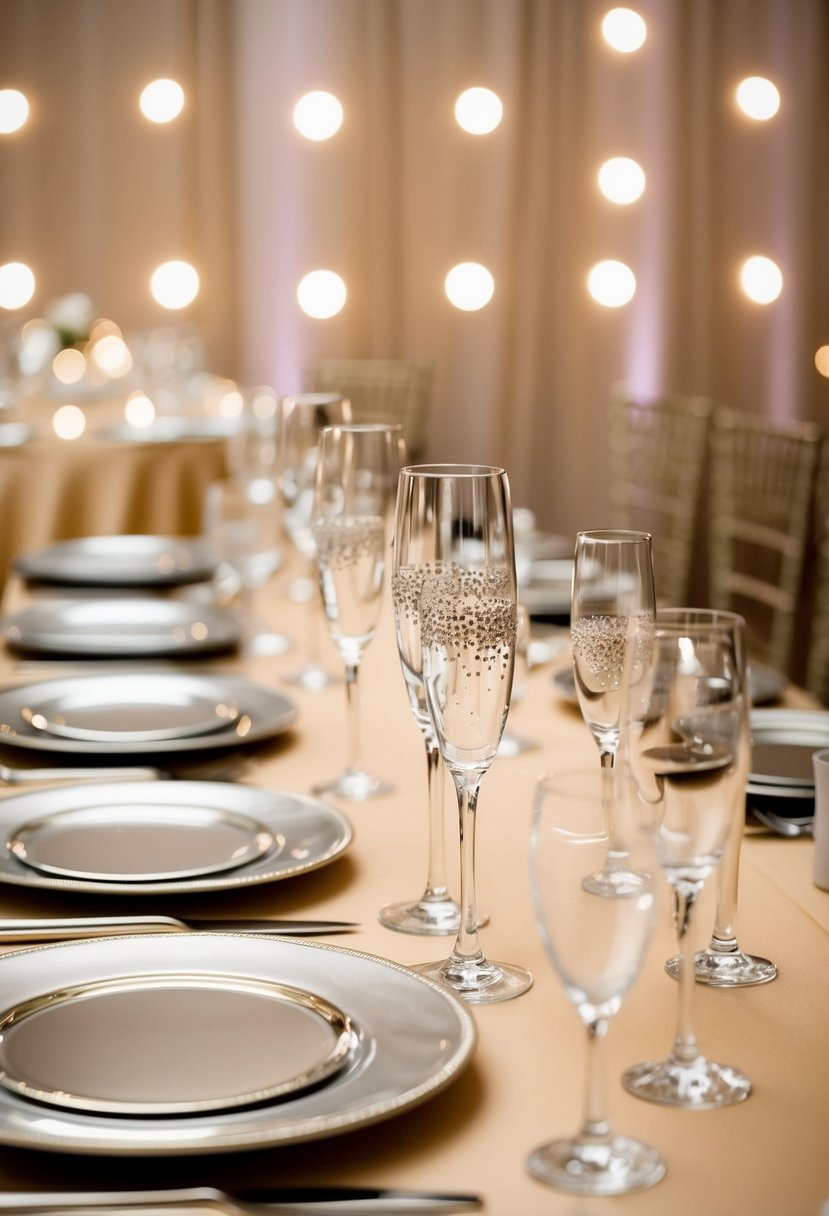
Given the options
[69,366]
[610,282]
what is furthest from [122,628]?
[610,282]

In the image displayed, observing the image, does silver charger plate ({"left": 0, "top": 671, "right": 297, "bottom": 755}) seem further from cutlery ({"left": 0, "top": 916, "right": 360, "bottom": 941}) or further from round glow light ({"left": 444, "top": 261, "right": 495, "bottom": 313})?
round glow light ({"left": 444, "top": 261, "right": 495, "bottom": 313})

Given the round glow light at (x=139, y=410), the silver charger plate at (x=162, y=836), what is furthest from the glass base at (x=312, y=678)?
the round glow light at (x=139, y=410)

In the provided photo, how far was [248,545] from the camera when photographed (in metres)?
1.74

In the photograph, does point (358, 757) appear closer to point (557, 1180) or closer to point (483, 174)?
point (557, 1180)

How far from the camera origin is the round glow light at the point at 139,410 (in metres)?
3.70

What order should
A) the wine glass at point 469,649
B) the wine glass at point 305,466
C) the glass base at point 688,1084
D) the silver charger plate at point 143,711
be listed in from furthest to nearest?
1. the wine glass at point 305,466
2. the silver charger plate at point 143,711
3. the wine glass at point 469,649
4. the glass base at point 688,1084

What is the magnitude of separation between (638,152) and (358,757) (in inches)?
182

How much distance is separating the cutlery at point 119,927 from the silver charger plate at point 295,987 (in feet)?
0.16

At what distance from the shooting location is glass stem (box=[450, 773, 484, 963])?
0.79m

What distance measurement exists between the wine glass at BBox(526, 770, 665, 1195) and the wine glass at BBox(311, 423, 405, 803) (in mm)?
540

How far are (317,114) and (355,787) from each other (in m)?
4.55

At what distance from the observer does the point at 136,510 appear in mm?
3326

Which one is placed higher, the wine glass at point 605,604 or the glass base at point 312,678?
the wine glass at point 605,604

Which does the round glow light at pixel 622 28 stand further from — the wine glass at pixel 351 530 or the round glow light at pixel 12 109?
the wine glass at pixel 351 530
